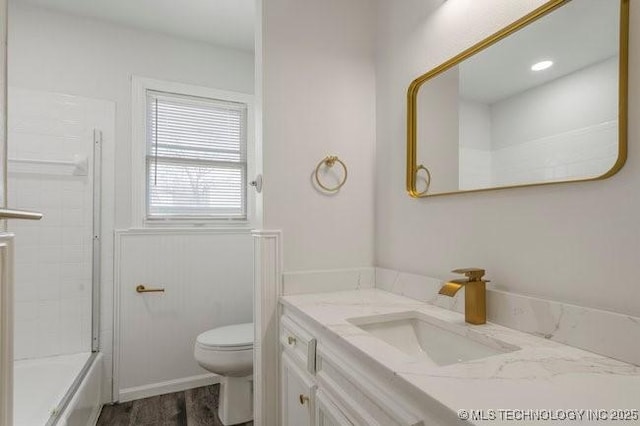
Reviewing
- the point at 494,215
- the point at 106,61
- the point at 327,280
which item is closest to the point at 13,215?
the point at 327,280

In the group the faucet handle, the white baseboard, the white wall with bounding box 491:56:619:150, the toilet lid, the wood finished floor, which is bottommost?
the wood finished floor

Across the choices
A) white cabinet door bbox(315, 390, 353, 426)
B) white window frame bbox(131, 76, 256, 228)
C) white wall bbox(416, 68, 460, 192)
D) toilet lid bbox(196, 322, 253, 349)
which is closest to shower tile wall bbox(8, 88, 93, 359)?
white window frame bbox(131, 76, 256, 228)

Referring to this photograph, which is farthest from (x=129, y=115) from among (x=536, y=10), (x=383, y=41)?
(x=536, y=10)

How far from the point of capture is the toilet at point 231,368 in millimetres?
1995

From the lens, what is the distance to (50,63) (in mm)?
2215

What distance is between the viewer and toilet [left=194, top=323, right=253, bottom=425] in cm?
200

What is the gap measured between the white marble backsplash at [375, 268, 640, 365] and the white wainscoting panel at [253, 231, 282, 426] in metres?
0.74

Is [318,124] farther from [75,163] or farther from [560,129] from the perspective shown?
[75,163]

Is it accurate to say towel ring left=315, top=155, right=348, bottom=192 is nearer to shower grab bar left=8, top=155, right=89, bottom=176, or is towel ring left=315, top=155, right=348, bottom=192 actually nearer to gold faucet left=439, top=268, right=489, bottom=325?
gold faucet left=439, top=268, right=489, bottom=325

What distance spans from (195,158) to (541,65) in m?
2.28

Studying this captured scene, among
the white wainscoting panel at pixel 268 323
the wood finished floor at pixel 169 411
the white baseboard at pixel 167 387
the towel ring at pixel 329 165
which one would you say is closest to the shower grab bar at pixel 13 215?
the white wainscoting panel at pixel 268 323

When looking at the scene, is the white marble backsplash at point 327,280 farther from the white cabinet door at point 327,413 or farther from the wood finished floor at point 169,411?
the wood finished floor at point 169,411

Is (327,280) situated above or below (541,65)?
below

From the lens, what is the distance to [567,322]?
92cm
